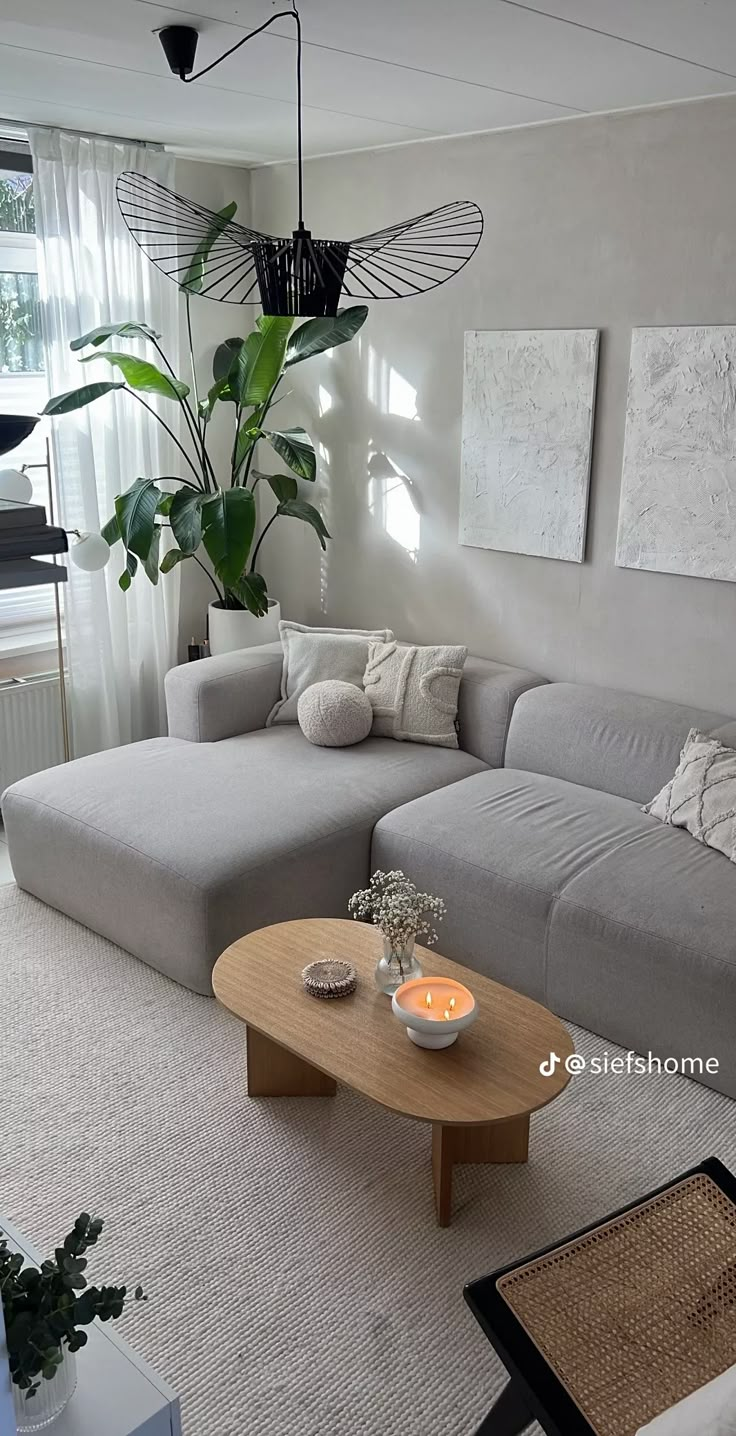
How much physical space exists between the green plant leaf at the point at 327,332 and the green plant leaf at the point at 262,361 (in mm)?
58

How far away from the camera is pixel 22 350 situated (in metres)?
4.21

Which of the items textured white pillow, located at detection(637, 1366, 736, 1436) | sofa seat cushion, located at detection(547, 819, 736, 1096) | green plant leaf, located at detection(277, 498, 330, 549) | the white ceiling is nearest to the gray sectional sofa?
sofa seat cushion, located at detection(547, 819, 736, 1096)

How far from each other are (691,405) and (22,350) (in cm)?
238

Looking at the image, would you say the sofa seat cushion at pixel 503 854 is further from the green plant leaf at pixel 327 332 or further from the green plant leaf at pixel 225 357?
the green plant leaf at pixel 225 357

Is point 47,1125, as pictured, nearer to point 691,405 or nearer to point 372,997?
point 372,997

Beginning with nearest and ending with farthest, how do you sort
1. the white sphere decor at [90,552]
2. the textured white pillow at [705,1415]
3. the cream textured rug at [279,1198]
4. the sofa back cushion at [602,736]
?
the textured white pillow at [705,1415] → the cream textured rug at [279,1198] → the sofa back cushion at [602,736] → the white sphere decor at [90,552]

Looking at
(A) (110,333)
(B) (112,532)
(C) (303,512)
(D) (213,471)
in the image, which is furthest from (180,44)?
(D) (213,471)

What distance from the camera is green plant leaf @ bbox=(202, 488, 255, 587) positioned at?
401 cm

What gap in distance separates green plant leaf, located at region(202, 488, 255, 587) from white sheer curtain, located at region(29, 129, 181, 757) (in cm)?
59

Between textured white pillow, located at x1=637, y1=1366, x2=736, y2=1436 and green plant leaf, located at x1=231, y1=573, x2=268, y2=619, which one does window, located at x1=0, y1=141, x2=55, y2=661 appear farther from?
textured white pillow, located at x1=637, y1=1366, x2=736, y2=1436

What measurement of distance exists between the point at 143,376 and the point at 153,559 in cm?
66

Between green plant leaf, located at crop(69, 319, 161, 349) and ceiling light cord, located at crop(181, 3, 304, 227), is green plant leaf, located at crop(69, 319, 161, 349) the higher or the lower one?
the lower one

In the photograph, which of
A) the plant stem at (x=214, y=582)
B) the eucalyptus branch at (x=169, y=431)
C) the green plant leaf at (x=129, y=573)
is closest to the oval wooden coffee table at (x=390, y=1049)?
the green plant leaf at (x=129, y=573)

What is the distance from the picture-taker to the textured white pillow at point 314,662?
4.15 metres
